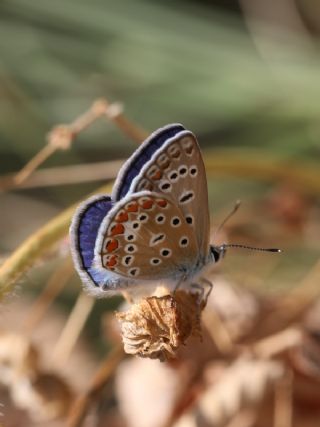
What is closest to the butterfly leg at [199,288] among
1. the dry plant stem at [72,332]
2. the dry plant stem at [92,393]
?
the dry plant stem at [92,393]

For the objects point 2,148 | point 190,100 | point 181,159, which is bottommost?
point 2,148

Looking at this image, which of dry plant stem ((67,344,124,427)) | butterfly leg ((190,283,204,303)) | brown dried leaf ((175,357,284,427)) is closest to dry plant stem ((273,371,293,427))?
brown dried leaf ((175,357,284,427))

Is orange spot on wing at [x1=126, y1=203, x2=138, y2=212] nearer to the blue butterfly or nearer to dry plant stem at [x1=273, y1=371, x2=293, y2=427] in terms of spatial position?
the blue butterfly

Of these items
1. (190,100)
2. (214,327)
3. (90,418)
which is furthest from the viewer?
(190,100)

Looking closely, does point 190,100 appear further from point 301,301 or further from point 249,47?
point 301,301

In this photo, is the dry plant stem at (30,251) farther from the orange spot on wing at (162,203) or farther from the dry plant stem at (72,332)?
the dry plant stem at (72,332)

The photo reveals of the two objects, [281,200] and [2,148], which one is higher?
[281,200]

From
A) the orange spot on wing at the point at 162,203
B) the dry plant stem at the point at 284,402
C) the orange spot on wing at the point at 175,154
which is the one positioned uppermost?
the orange spot on wing at the point at 175,154

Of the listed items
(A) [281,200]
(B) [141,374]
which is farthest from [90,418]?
(A) [281,200]
